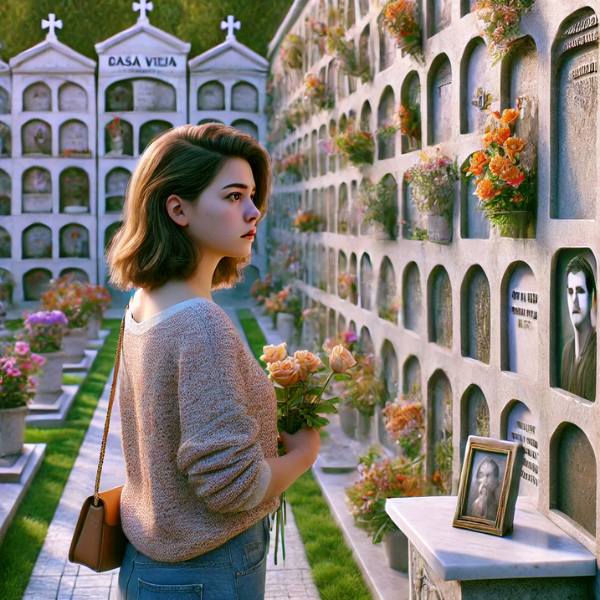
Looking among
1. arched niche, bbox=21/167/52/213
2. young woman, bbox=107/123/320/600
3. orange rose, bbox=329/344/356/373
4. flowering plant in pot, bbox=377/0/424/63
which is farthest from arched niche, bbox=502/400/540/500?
arched niche, bbox=21/167/52/213

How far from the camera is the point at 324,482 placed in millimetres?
4398

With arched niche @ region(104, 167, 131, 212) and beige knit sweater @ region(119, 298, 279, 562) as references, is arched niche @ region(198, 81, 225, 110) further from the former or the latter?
beige knit sweater @ region(119, 298, 279, 562)

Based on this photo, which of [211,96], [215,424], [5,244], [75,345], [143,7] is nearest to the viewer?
[215,424]

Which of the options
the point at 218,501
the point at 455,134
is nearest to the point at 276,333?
the point at 455,134

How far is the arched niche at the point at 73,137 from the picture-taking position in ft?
40.1

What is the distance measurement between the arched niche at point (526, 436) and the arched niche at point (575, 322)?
0.82 ft

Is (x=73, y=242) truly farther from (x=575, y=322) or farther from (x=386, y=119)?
(x=575, y=322)

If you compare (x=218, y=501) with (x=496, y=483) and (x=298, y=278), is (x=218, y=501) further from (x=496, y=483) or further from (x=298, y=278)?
(x=298, y=278)

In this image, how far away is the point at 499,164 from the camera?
2.30m

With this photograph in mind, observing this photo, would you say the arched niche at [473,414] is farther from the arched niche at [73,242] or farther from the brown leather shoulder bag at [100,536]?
the arched niche at [73,242]

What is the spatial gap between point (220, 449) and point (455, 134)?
2173mm

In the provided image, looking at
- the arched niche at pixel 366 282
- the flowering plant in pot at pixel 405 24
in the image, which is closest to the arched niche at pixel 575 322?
the flowering plant in pot at pixel 405 24

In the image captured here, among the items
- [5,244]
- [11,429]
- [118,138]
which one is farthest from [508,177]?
[5,244]

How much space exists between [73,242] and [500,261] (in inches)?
412
